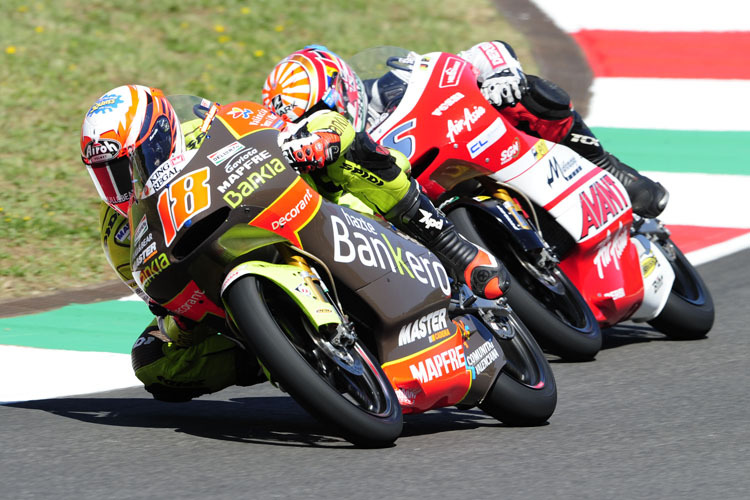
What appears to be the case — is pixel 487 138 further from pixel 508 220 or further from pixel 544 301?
pixel 544 301

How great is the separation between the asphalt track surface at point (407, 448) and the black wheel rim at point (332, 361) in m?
0.19

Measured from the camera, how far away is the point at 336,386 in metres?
4.43

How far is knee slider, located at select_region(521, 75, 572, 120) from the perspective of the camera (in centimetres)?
654

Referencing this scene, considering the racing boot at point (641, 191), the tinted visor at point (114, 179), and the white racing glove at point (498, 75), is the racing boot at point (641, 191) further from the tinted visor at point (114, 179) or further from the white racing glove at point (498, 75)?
the tinted visor at point (114, 179)

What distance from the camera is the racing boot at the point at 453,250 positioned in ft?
16.5

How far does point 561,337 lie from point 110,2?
10.2 metres

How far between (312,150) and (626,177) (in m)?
3.11

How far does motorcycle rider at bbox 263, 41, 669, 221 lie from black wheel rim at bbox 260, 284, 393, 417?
1600mm

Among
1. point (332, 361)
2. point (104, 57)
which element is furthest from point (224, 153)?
point (104, 57)

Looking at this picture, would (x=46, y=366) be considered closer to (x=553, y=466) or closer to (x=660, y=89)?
(x=553, y=466)

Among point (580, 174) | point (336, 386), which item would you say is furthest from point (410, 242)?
point (580, 174)

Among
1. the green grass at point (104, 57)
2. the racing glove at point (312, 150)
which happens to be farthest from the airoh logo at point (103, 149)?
the green grass at point (104, 57)

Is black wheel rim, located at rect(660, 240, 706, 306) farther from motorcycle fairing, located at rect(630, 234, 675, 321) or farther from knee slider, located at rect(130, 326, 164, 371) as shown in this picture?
knee slider, located at rect(130, 326, 164, 371)

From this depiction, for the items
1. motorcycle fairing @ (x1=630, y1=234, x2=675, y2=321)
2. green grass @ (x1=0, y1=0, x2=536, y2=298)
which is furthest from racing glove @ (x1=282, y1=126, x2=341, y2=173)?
green grass @ (x1=0, y1=0, x2=536, y2=298)
